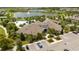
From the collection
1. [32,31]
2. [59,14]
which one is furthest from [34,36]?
[59,14]

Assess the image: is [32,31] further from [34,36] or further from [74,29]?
[74,29]

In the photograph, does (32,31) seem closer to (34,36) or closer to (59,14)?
(34,36)
